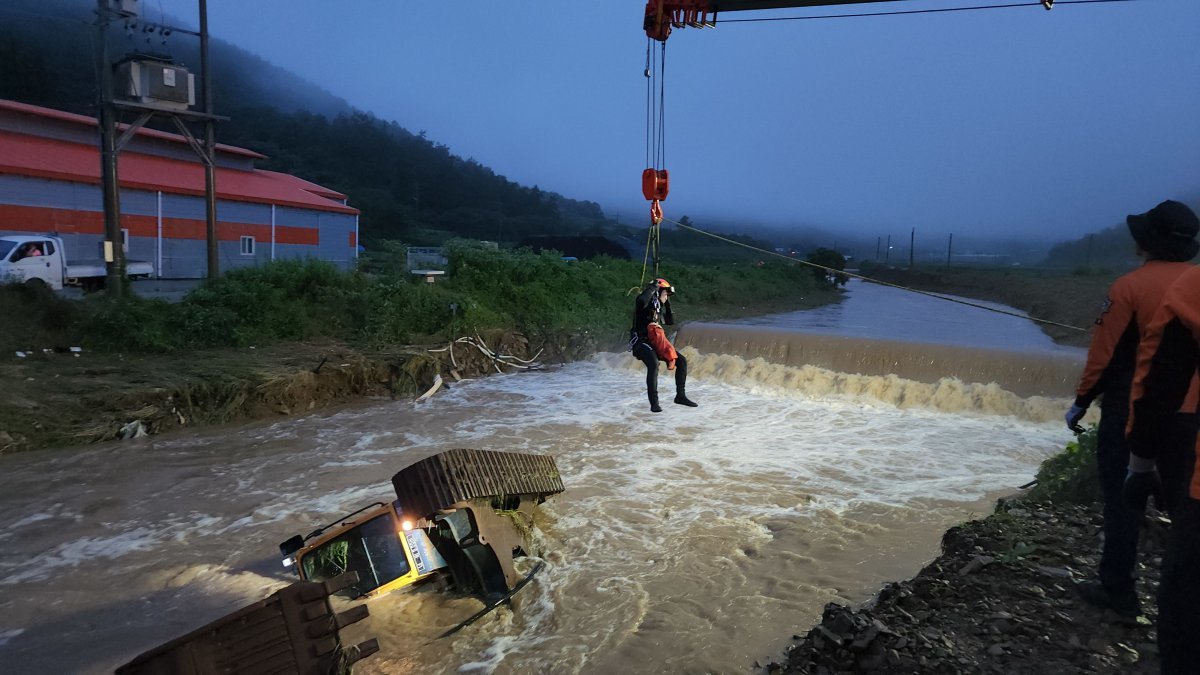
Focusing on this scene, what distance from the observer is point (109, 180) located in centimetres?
1341

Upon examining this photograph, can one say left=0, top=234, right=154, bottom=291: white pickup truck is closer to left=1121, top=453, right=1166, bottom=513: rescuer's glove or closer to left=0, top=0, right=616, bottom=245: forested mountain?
left=1121, top=453, right=1166, bottom=513: rescuer's glove

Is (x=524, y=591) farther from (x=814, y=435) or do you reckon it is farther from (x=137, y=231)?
(x=137, y=231)

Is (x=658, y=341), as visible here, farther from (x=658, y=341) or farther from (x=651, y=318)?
(x=651, y=318)

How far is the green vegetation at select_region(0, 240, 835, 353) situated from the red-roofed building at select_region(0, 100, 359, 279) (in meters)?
5.33

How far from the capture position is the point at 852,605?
220 inches

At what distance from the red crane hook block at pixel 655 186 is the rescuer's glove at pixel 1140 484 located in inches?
228

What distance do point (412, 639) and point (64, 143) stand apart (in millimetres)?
24549

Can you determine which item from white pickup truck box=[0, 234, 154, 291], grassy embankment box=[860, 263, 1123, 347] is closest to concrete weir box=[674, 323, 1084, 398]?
grassy embankment box=[860, 263, 1123, 347]

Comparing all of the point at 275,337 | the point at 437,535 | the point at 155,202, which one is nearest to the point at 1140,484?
the point at 437,535

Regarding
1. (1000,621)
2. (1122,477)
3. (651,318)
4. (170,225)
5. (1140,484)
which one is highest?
(170,225)

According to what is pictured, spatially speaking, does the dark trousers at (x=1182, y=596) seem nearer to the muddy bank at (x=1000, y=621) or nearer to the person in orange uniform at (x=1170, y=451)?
the person in orange uniform at (x=1170, y=451)

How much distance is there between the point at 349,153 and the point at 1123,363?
6003 centimetres

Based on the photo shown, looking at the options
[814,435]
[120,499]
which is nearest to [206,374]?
[120,499]

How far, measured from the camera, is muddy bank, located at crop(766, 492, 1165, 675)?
10.5ft
